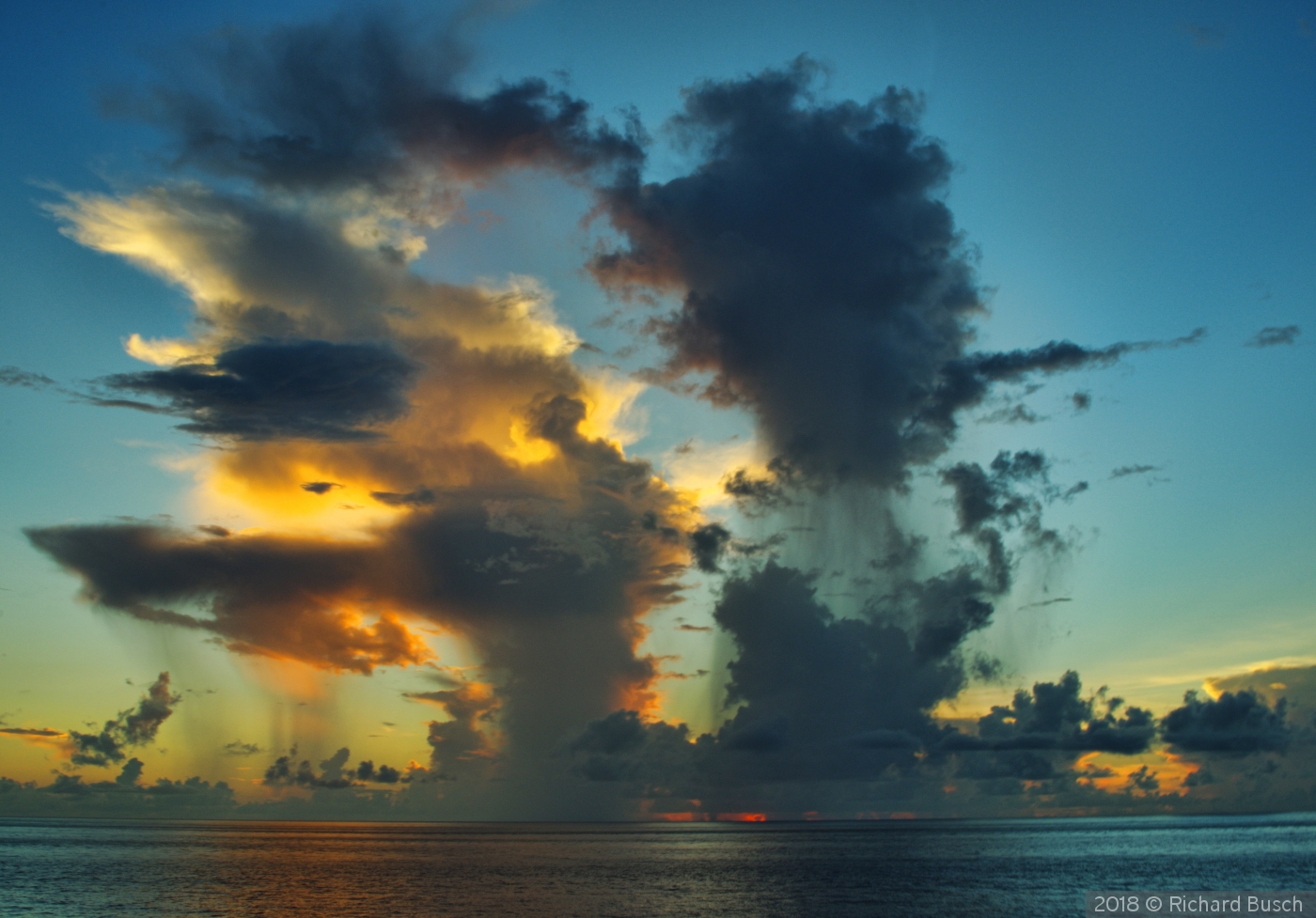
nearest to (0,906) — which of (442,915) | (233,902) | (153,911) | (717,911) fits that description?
(153,911)

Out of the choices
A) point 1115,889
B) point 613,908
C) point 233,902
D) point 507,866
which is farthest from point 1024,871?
point 233,902

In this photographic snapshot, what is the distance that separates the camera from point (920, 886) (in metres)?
130

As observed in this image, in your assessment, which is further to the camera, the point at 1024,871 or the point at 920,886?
the point at 1024,871

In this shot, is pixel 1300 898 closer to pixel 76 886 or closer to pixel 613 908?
pixel 613 908

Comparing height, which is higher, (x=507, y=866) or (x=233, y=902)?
(x=233, y=902)

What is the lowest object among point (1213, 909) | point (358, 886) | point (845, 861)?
point (845, 861)

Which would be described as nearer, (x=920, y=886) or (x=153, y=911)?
(x=153, y=911)

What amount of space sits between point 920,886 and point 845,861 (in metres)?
72.3

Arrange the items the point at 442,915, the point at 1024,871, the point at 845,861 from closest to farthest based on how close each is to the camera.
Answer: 1. the point at 442,915
2. the point at 1024,871
3. the point at 845,861

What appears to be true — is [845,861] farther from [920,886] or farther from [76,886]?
[76,886]

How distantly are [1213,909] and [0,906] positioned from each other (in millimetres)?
147959

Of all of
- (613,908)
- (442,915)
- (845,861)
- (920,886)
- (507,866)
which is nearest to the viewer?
(442,915)

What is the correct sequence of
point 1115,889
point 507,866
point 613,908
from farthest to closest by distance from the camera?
point 507,866 < point 1115,889 < point 613,908

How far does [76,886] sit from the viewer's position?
125375mm
